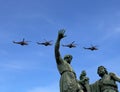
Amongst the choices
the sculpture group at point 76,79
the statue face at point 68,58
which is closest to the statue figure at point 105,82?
the sculpture group at point 76,79

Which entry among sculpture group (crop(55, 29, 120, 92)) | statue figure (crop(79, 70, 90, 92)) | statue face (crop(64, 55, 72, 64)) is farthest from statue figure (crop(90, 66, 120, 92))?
statue face (crop(64, 55, 72, 64))

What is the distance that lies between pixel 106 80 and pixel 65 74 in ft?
6.59

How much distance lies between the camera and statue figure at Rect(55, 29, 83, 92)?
1784 cm

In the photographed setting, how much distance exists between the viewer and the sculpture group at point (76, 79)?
1791 centimetres

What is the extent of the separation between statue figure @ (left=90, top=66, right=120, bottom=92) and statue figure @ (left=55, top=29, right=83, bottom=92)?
4.97ft

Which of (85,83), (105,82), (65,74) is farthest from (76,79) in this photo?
(105,82)

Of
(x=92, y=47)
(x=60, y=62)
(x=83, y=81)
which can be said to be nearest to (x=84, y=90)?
(x=83, y=81)

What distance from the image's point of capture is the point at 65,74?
719 inches

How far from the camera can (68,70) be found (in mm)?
18359

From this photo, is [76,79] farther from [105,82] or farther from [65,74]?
[105,82]

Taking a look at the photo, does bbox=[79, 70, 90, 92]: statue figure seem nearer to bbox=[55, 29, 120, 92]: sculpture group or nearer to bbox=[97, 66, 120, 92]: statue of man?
bbox=[55, 29, 120, 92]: sculpture group

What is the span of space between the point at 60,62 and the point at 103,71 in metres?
2.17

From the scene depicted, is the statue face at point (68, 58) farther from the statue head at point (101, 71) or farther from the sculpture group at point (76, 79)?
the statue head at point (101, 71)

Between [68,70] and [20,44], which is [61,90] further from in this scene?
[20,44]
